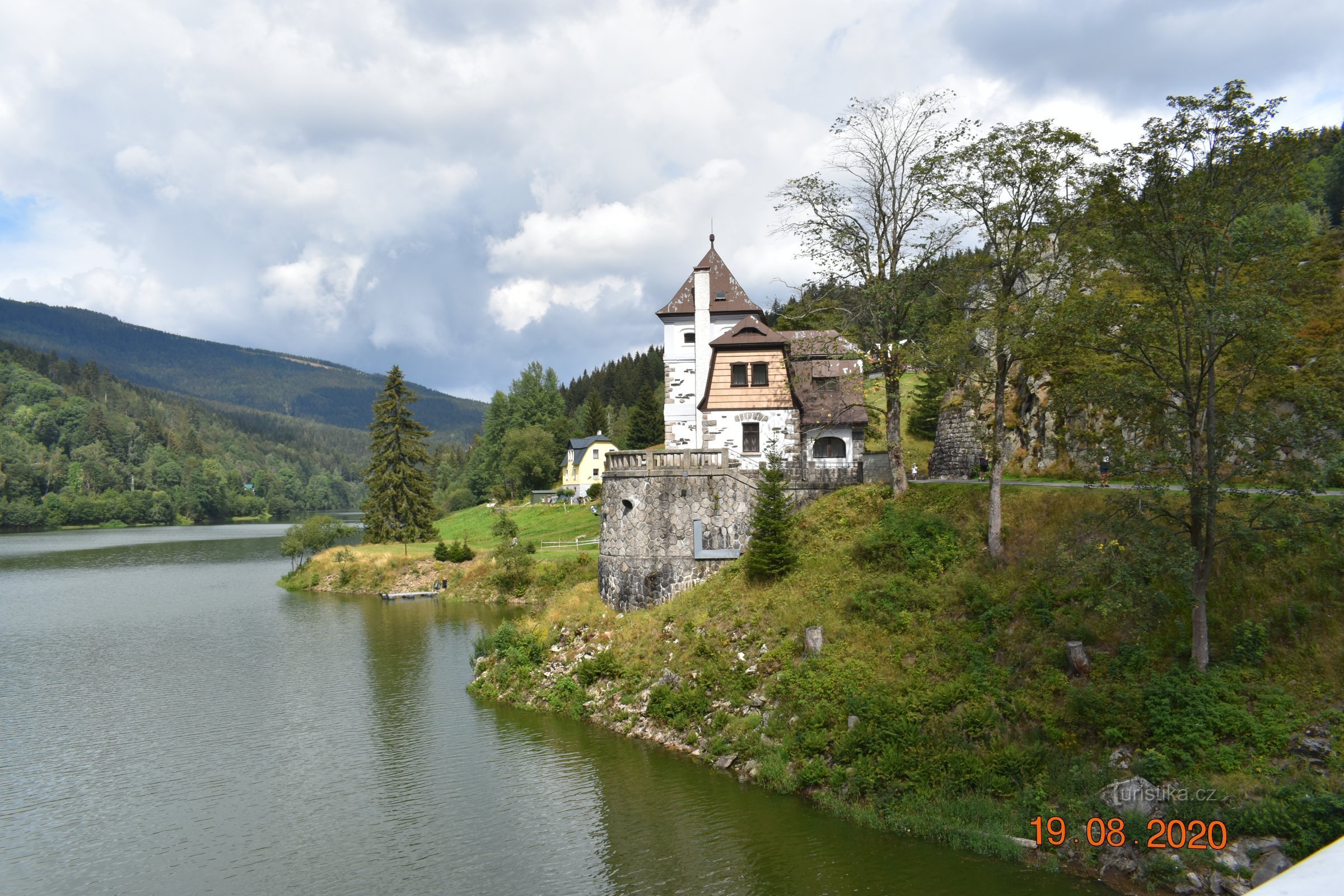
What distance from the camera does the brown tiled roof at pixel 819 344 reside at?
30.2 meters

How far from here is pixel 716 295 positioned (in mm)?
37969

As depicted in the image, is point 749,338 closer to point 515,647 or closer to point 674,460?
point 674,460

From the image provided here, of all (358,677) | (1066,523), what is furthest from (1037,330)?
(358,677)

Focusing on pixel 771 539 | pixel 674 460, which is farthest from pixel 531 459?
pixel 771 539

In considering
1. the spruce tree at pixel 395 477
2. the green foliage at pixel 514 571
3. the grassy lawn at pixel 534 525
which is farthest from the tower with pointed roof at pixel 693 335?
the spruce tree at pixel 395 477

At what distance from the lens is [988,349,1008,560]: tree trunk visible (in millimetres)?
23641

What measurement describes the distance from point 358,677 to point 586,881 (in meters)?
21.5

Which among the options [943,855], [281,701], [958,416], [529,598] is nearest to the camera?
[943,855]

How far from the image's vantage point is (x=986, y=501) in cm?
2612

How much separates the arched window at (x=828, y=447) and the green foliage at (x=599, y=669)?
1340 cm

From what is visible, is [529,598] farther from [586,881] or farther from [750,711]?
[586,881]

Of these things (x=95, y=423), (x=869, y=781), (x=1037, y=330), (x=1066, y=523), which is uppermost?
(x=95, y=423)

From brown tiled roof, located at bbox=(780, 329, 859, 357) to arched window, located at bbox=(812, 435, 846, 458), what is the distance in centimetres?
398

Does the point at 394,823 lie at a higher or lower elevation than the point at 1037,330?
lower
